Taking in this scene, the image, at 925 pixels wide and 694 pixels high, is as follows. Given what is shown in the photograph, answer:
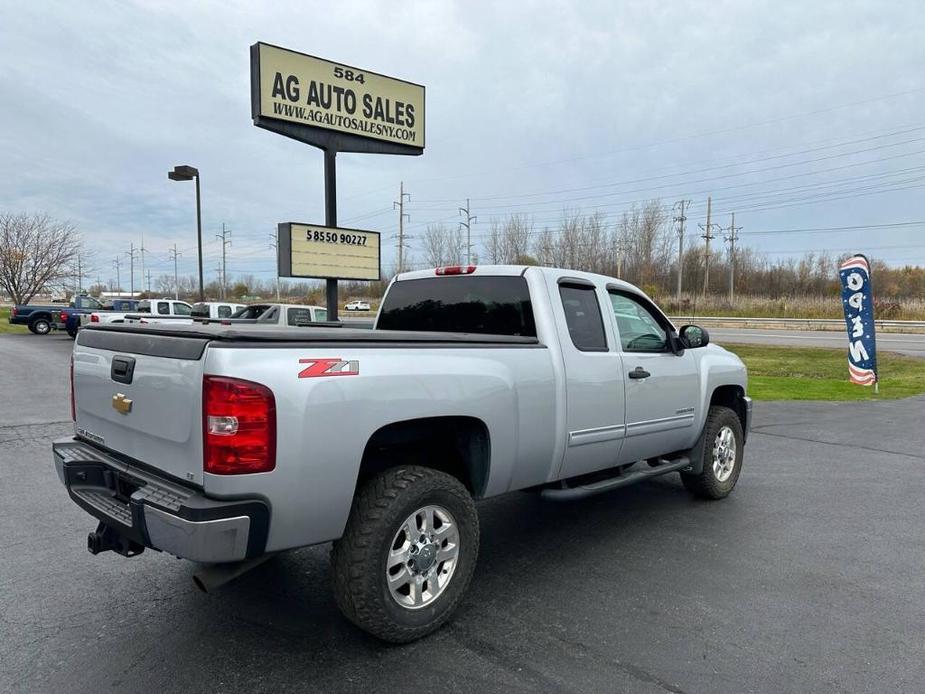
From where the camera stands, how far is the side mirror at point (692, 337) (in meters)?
5.15

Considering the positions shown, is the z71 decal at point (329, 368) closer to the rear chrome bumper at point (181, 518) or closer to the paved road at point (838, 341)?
the rear chrome bumper at point (181, 518)

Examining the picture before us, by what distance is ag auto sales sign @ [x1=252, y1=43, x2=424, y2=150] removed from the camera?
32.2 ft

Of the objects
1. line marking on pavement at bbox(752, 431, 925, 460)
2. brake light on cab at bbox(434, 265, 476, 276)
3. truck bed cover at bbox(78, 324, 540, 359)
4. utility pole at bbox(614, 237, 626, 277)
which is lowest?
line marking on pavement at bbox(752, 431, 925, 460)

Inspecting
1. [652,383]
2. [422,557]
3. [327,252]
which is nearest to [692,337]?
[652,383]

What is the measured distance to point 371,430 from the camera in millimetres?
2912

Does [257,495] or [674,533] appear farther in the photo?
[674,533]

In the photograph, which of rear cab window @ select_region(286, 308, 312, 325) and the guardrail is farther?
the guardrail

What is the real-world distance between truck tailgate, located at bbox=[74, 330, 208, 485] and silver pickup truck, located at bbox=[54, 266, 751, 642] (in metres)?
0.01

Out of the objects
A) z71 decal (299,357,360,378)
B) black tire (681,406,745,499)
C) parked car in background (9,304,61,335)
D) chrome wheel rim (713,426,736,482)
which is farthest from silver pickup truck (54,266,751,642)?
A: parked car in background (9,304,61,335)

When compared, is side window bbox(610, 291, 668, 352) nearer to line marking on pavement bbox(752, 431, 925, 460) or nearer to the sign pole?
line marking on pavement bbox(752, 431, 925, 460)

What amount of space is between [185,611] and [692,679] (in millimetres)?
2652

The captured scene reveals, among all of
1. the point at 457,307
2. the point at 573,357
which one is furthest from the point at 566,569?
the point at 457,307

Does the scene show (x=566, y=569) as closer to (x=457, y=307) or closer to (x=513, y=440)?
(x=513, y=440)

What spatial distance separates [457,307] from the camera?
4.66m
